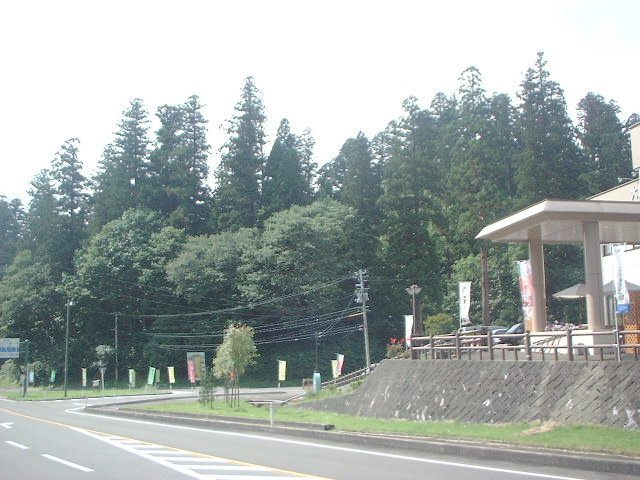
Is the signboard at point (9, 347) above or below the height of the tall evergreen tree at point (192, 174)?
below

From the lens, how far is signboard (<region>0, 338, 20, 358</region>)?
6600cm

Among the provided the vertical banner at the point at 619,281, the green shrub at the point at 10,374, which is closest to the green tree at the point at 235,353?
the vertical banner at the point at 619,281

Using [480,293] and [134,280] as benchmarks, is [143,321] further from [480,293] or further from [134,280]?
[480,293]

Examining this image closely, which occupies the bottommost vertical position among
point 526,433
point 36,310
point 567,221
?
point 526,433

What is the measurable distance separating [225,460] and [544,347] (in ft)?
30.8

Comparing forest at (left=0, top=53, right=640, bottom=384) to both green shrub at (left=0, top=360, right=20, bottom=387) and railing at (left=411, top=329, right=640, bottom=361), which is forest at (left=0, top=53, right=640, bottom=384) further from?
railing at (left=411, top=329, right=640, bottom=361)

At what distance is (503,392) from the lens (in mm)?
19594

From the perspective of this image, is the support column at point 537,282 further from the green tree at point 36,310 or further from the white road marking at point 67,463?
the green tree at point 36,310

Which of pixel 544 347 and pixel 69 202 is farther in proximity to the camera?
pixel 69 202

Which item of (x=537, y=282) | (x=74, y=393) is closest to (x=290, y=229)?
(x=74, y=393)

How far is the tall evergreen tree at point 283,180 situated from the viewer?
7288cm

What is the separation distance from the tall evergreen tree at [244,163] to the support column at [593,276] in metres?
53.5

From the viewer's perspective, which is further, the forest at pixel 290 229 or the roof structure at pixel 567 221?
the forest at pixel 290 229

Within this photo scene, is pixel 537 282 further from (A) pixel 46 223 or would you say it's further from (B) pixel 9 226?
(B) pixel 9 226
